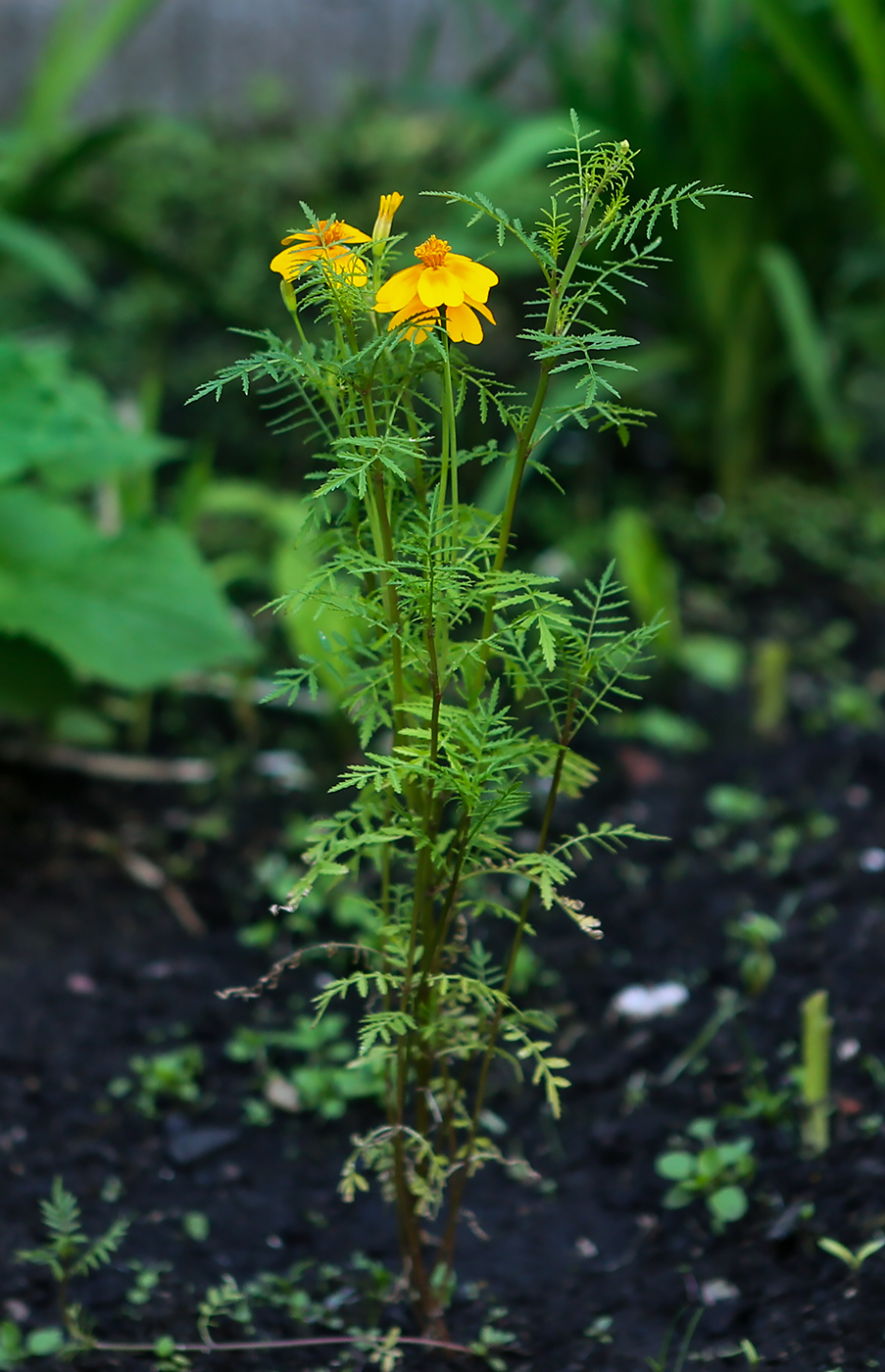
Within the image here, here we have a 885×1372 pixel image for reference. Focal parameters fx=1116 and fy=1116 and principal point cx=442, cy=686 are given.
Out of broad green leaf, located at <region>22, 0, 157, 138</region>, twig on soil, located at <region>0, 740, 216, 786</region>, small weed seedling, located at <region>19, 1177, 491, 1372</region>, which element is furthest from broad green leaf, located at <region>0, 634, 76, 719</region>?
broad green leaf, located at <region>22, 0, 157, 138</region>

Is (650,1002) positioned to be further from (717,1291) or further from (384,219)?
(384,219)

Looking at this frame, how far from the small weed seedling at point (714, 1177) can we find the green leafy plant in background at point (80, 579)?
0.88 m

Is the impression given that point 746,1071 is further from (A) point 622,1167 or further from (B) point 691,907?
(B) point 691,907

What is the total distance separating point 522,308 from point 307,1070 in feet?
7.02

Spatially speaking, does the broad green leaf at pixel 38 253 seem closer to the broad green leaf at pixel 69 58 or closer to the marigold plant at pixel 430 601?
the broad green leaf at pixel 69 58

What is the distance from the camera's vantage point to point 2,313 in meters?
2.92

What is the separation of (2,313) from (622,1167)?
263 centimetres

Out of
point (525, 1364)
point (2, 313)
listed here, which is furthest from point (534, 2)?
point (525, 1364)

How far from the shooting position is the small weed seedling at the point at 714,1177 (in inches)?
44.6

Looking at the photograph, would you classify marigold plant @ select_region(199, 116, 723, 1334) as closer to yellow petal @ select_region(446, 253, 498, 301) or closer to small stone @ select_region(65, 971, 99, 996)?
yellow petal @ select_region(446, 253, 498, 301)

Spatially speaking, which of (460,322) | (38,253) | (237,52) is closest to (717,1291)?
(460,322)

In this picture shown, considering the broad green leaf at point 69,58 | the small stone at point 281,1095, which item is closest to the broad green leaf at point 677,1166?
the small stone at point 281,1095

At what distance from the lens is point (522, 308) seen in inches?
113

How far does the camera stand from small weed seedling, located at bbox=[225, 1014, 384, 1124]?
132cm
